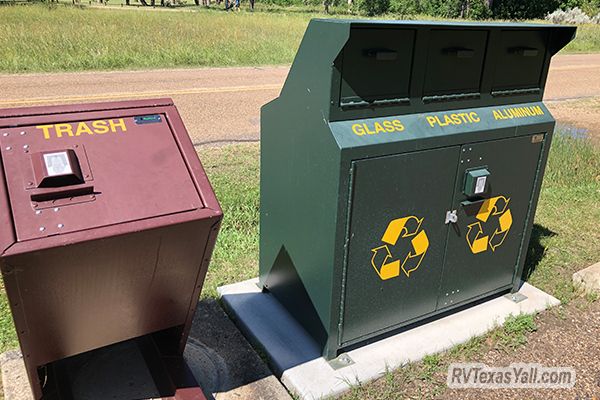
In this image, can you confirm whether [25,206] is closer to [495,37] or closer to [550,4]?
[495,37]

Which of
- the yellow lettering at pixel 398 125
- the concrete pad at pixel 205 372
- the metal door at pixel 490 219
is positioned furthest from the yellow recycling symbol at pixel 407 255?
the concrete pad at pixel 205 372

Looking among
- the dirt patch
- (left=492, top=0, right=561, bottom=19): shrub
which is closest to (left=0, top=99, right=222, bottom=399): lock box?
the dirt patch

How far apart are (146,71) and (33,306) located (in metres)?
11.4

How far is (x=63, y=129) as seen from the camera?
76.5 inches

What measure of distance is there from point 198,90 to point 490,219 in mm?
8156

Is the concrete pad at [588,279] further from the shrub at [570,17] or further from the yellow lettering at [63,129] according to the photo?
the shrub at [570,17]

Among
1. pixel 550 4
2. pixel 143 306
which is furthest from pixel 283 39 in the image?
pixel 550 4

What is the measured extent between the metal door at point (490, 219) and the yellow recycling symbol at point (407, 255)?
9.5 inches

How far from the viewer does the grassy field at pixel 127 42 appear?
12281mm

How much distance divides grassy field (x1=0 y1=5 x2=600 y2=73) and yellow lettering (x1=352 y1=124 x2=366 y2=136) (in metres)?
11.3

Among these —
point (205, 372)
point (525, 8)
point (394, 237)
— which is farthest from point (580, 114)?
point (525, 8)

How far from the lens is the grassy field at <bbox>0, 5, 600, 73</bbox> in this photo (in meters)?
12.3

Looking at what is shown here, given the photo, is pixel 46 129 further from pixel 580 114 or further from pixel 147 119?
pixel 580 114

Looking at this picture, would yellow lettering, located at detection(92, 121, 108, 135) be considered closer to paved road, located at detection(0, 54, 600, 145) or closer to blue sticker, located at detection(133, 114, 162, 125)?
blue sticker, located at detection(133, 114, 162, 125)
